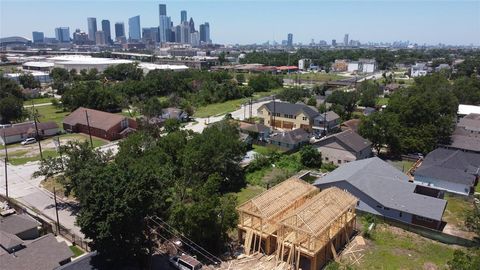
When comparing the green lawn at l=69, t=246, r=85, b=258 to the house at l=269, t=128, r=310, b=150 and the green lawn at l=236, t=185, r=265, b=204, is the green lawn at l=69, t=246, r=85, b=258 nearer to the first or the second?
the green lawn at l=236, t=185, r=265, b=204

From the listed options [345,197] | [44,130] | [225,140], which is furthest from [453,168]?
[44,130]

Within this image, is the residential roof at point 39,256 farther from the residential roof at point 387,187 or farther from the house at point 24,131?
the house at point 24,131

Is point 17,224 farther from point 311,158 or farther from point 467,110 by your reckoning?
point 467,110

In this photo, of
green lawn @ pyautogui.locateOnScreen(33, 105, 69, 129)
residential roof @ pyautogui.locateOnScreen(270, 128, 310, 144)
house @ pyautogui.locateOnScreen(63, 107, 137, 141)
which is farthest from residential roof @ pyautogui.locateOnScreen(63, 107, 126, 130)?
residential roof @ pyautogui.locateOnScreen(270, 128, 310, 144)

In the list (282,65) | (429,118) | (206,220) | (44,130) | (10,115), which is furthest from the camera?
(282,65)

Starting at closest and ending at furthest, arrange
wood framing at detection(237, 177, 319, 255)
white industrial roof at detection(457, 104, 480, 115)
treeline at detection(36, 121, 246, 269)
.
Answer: treeline at detection(36, 121, 246, 269)
wood framing at detection(237, 177, 319, 255)
white industrial roof at detection(457, 104, 480, 115)

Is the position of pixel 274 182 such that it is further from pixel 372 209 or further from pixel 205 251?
pixel 205 251

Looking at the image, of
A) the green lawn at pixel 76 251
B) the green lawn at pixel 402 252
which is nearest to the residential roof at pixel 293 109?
the green lawn at pixel 402 252
